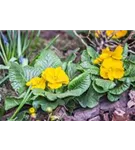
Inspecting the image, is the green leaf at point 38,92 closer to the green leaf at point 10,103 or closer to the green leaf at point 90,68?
the green leaf at point 10,103

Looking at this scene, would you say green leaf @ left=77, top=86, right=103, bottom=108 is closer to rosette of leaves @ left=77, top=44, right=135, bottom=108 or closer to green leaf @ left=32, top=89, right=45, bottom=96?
rosette of leaves @ left=77, top=44, right=135, bottom=108

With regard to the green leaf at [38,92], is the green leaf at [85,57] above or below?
above

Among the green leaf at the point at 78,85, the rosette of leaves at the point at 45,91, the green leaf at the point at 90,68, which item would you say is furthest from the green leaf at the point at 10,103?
the green leaf at the point at 90,68

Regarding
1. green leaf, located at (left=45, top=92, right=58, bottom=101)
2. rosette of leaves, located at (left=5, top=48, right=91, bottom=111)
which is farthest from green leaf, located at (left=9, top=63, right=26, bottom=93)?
green leaf, located at (left=45, top=92, right=58, bottom=101)

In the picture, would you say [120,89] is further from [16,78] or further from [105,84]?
[16,78]

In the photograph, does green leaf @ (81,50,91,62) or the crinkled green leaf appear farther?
green leaf @ (81,50,91,62)

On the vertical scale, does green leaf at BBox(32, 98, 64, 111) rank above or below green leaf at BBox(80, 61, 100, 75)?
below
